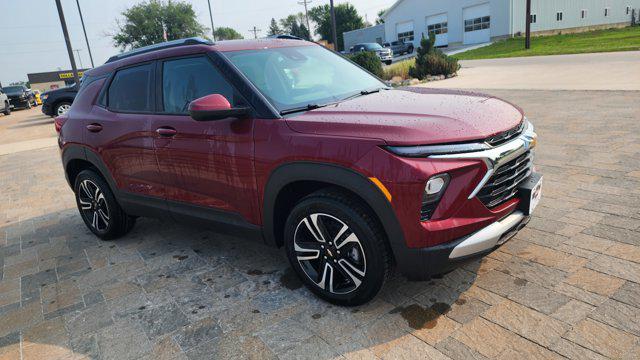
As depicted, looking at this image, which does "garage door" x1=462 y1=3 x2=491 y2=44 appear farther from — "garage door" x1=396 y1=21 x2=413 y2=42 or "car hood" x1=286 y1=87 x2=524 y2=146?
"car hood" x1=286 y1=87 x2=524 y2=146

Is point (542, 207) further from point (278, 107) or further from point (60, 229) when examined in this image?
point (60, 229)

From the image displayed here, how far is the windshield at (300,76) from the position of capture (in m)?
3.20

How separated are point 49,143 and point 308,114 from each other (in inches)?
475

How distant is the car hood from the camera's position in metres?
2.47

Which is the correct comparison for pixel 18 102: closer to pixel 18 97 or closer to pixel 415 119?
pixel 18 97

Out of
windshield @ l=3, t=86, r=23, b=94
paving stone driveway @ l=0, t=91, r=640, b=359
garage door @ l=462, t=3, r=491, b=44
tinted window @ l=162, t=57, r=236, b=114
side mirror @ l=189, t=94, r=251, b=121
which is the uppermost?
garage door @ l=462, t=3, r=491, b=44

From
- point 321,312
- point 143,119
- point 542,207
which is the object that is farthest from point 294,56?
point 542,207

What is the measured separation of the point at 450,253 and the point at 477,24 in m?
42.9

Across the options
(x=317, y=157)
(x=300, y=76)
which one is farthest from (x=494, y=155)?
(x=300, y=76)

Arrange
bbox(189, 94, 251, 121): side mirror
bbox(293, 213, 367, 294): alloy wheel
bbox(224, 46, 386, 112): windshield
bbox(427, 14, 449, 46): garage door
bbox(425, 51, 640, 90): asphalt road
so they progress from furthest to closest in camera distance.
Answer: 1. bbox(427, 14, 449, 46): garage door
2. bbox(425, 51, 640, 90): asphalt road
3. bbox(224, 46, 386, 112): windshield
4. bbox(189, 94, 251, 121): side mirror
5. bbox(293, 213, 367, 294): alloy wheel

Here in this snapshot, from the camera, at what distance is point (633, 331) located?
2.41 m

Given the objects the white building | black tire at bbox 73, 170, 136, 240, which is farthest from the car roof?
the white building

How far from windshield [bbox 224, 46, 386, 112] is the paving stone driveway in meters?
1.37

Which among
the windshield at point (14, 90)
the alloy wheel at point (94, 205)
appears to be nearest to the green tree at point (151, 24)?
the windshield at point (14, 90)
